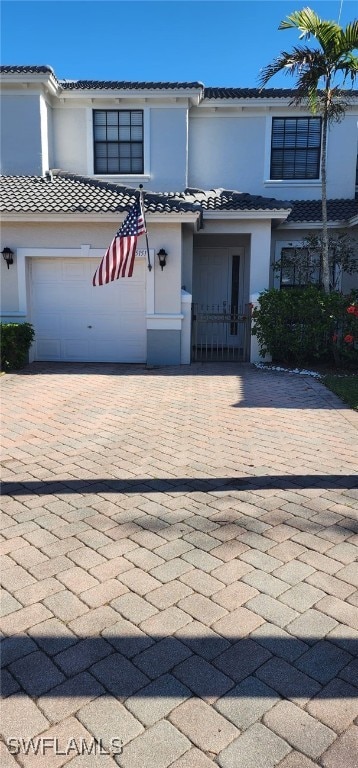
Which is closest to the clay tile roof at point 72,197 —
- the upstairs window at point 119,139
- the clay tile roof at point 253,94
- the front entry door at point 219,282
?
the upstairs window at point 119,139

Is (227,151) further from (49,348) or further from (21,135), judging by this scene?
(49,348)

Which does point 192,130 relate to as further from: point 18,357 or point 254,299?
point 18,357

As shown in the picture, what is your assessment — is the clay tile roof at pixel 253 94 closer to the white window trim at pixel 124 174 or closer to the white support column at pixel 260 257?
the white window trim at pixel 124 174

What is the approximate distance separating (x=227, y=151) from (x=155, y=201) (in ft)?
13.9

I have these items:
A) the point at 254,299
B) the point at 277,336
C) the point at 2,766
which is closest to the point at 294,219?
the point at 254,299

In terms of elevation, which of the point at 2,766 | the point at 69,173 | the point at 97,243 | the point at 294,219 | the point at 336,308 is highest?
the point at 69,173

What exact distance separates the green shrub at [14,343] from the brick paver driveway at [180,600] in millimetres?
4664

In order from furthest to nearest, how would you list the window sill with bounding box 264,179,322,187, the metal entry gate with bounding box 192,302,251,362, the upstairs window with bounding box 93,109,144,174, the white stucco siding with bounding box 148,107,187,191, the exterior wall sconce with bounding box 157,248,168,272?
the window sill with bounding box 264,179,322,187, the upstairs window with bounding box 93,109,144,174, the white stucco siding with bounding box 148,107,187,191, the metal entry gate with bounding box 192,302,251,362, the exterior wall sconce with bounding box 157,248,168,272

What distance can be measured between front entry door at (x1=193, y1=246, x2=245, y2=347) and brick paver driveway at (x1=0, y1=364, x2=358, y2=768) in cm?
870

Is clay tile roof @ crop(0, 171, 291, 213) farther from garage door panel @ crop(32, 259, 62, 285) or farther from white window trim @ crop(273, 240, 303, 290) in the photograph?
white window trim @ crop(273, 240, 303, 290)

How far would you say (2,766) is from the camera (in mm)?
1990

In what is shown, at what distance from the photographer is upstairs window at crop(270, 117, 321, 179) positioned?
14312 millimetres

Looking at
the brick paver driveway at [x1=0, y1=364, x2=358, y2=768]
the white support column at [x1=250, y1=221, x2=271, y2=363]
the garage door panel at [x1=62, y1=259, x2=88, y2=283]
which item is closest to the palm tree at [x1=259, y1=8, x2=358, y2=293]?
the white support column at [x1=250, y1=221, x2=271, y2=363]

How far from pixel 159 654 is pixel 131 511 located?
5.32ft
